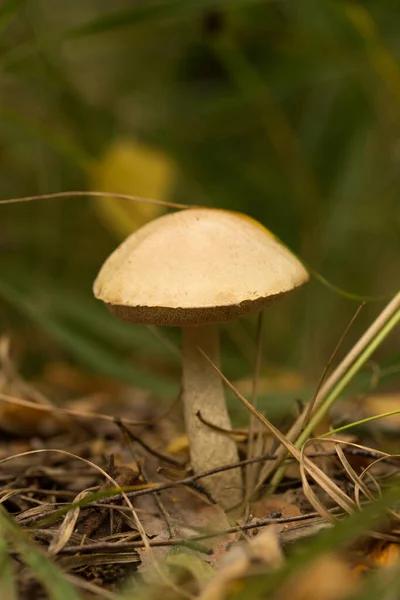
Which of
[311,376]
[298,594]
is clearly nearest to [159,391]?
[311,376]

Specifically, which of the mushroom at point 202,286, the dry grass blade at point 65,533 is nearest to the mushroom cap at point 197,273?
the mushroom at point 202,286

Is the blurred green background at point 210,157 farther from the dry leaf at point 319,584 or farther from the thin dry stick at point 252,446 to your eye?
the dry leaf at point 319,584

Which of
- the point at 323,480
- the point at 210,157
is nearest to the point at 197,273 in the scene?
the point at 323,480

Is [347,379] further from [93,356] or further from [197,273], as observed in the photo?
[93,356]

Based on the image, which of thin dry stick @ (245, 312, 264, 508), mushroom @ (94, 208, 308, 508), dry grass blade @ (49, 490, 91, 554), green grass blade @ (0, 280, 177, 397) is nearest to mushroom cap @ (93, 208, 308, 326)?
mushroom @ (94, 208, 308, 508)

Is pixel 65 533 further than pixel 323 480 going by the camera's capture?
No

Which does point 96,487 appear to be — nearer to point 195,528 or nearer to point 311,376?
point 195,528
